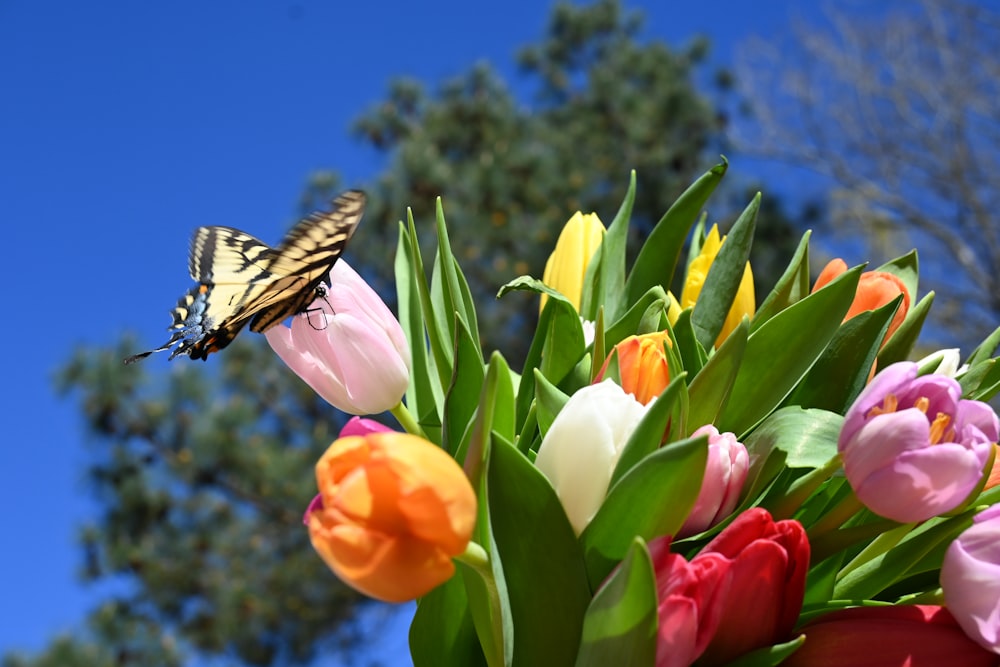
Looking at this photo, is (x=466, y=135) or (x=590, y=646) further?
(x=466, y=135)

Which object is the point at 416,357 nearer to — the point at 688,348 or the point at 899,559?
the point at 688,348

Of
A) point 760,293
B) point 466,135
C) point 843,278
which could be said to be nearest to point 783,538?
point 843,278

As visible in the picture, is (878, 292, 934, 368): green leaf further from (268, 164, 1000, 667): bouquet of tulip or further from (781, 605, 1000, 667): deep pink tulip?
(781, 605, 1000, 667): deep pink tulip

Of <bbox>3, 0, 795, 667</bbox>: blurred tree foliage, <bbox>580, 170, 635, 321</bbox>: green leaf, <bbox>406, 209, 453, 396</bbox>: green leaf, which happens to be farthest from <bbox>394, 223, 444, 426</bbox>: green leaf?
<bbox>3, 0, 795, 667</bbox>: blurred tree foliage

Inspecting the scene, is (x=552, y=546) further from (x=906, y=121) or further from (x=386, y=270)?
(x=906, y=121)

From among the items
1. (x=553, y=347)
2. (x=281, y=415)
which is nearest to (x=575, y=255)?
(x=553, y=347)

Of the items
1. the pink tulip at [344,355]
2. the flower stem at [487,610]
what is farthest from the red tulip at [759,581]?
the pink tulip at [344,355]
